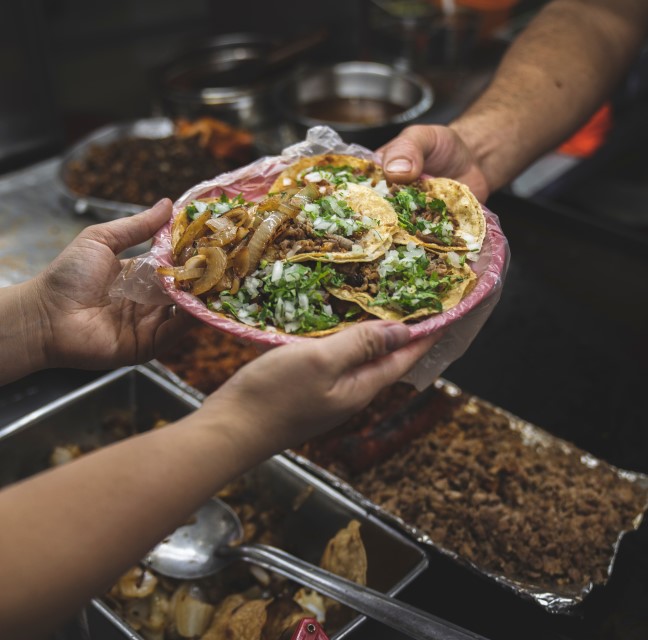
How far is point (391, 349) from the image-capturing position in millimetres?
1292

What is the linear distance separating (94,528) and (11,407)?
1.36 m

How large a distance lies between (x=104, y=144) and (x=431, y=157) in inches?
82.4

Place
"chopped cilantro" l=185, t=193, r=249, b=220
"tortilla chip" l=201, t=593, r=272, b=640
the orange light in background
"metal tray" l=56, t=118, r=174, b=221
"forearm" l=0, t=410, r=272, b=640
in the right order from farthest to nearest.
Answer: the orange light in background, "metal tray" l=56, t=118, r=174, b=221, "chopped cilantro" l=185, t=193, r=249, b=220, "tortilla chip" l=201, t=593, r=272, b=640, "forearm" l=0, t=410, r=272, b=640

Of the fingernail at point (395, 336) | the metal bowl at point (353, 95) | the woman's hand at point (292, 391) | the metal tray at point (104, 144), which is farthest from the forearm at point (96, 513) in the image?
the metal bowl at point (353, 95)

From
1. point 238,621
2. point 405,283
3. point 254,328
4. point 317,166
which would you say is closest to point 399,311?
point 405,283

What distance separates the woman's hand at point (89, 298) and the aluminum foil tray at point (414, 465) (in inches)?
25.0

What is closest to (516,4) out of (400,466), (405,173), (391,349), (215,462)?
(405,173)

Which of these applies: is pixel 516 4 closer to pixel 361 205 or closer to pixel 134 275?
pixel 361 205

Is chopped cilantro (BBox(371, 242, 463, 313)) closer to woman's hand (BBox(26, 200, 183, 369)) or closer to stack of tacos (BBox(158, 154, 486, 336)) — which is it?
stack of tacos (BBox(158, 154, 486, 336))

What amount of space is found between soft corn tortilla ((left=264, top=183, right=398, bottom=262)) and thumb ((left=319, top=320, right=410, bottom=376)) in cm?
30

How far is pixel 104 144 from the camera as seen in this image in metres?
3.50

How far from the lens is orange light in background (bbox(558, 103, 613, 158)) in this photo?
3.73m

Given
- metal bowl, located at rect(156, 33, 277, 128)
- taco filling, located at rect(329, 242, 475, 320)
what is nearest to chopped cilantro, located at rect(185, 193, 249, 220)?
taco filling, located at rect(329, 242, 475, 320)

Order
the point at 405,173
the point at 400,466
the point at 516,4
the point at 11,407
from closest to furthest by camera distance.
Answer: the point at 405,173, the point at 400,466, the point at 11,407, the point at 516,4
